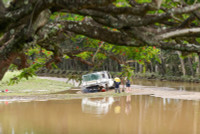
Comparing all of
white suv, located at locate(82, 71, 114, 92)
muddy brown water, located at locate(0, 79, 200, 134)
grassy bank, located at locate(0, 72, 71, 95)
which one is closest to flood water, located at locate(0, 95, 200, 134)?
muddy brown water, located at locate(0, 79, 200, 134)

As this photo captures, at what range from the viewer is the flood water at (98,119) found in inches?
458

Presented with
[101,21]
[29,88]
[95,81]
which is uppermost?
[101,21]

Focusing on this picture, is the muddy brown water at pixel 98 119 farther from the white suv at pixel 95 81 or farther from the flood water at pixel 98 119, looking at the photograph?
the white suv at pixel 95 81

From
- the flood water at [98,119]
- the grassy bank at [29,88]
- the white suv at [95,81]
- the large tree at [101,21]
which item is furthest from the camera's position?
the grassy bank at [29,88]

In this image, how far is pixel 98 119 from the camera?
13531 millimetres

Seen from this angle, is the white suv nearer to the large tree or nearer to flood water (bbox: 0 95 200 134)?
flood water (bbox: 0 95 200 134)

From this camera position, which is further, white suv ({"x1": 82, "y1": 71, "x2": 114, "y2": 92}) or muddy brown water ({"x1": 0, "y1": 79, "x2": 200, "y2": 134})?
white suv ({"x1": 82, "y1": 71, "x2": 114, "y2": 92})

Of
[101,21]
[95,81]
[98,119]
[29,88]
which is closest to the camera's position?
[101,21]

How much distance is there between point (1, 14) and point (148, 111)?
12427mm

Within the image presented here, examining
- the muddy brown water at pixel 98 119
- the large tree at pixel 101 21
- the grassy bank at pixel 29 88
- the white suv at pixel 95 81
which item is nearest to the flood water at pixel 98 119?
the muddy brown water at pixel 98 119

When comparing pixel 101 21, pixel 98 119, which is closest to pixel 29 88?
pixel 98 119

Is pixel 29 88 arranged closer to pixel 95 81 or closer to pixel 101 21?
pixel 95 81

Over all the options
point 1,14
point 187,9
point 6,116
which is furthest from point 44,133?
point 187,9

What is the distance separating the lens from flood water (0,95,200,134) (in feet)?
38.1
